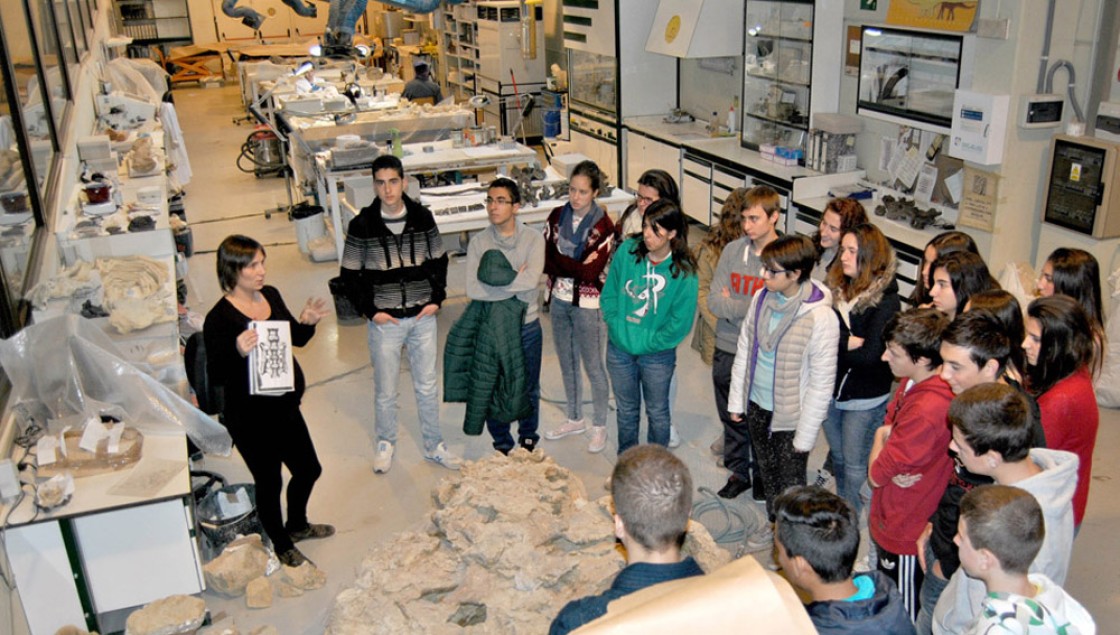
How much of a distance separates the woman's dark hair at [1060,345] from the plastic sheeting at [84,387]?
3176mm

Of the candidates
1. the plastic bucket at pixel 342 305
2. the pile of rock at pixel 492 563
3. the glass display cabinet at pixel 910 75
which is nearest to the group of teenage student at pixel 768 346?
the pile of rock at pixel 492 563

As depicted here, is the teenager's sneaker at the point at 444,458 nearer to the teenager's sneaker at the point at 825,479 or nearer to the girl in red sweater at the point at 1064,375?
the teenager's sneaker at the point at 825,479

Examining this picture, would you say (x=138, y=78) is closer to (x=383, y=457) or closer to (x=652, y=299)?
(x=383, y=457)

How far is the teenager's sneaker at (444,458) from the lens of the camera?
187 inches

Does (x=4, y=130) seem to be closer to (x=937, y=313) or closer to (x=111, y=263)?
(x=111, y=263)

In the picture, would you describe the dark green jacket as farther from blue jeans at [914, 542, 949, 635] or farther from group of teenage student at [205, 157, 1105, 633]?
blue jeans at [914, 542, 949, 635]

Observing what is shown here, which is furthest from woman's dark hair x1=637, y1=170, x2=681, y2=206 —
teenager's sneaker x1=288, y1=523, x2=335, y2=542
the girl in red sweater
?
teenager's sneaker x1=288, y1=523, x2=335, y2=542

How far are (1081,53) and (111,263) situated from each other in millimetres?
5719

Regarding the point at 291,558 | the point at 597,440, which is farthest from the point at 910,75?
the point at 291,558

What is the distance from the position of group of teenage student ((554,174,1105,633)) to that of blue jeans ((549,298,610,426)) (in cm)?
36

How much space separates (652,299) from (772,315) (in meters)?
0.66

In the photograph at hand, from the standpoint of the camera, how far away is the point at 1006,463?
2537mm

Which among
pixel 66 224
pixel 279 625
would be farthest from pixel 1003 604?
pixel 66 224

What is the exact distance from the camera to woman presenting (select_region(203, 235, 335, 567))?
3.59 meters
